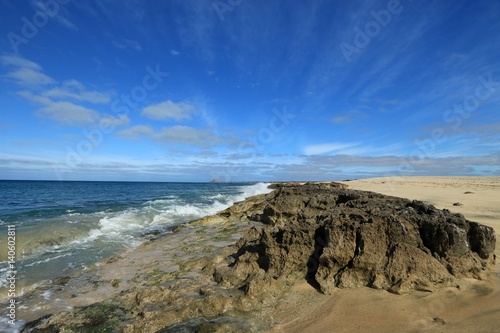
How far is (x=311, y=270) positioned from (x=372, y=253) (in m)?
1.15

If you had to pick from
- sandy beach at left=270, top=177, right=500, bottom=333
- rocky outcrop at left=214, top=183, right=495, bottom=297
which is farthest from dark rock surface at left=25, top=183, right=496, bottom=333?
sandy beach at left=270, top=177, right=500, bottom=333

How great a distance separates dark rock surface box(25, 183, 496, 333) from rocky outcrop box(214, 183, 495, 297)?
0.05 ft

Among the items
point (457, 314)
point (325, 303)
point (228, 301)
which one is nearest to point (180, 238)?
point (228, 301)

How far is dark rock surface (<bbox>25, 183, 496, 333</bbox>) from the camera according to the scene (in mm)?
4324

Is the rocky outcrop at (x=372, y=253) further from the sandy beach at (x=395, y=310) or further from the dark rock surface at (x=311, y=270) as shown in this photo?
the sandy beach at (x=395, y=310)

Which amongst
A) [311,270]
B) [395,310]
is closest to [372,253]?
[395,310]

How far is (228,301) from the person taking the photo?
4531 millimetres

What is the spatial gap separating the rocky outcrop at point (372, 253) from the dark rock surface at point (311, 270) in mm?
16

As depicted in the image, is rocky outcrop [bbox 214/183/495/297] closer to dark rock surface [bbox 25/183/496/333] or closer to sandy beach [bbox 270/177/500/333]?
dark rock surface [bbox 25/183/496/333]

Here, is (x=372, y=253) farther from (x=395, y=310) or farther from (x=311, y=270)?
(x=311, y=270)

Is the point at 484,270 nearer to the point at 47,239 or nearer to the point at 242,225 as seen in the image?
the point at 242,225

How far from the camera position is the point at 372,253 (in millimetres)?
4836

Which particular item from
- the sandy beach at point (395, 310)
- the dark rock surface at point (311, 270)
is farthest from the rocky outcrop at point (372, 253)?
the sandy beach at point (395, 310)

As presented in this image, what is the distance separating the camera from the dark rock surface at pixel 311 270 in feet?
14.2
